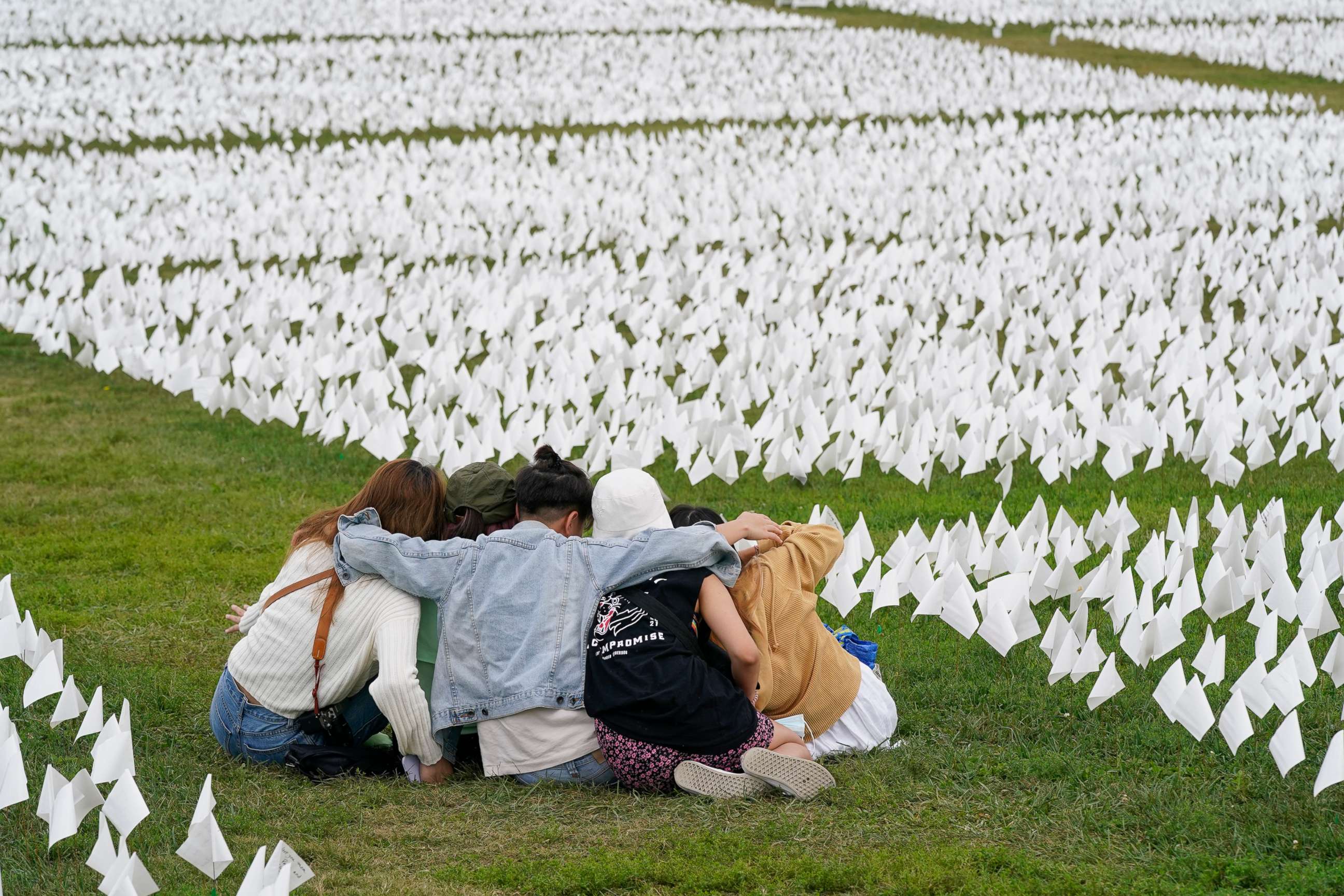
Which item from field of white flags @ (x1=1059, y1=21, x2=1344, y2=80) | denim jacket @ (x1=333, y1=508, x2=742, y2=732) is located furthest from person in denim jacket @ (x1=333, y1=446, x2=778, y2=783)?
field of white flags @ (x1=1059, y1=21, x2=1344, y2=80)

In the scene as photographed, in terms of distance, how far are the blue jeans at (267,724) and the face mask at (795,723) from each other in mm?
1177

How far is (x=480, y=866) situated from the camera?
12.1 feet

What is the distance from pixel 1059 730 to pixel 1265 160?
13552 mm

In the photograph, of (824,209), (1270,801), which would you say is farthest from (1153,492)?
(824,209)

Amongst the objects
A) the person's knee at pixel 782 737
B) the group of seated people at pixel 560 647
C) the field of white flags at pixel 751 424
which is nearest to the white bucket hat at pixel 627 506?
the group of seated people at pixel 560 647

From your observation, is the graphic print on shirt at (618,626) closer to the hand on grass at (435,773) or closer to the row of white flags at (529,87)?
the hand on grass at (435,773)

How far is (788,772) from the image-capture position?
155 inches

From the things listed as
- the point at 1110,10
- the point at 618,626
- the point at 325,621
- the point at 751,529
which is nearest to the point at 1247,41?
the point at 1110,10

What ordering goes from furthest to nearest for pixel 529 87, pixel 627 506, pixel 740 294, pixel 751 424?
pixel 529 87 < pixel 740 294 < pixel 751 424 < pixel 627 506

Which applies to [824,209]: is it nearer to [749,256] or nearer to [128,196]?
[749,256]

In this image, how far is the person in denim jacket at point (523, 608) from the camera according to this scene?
13.1 feet

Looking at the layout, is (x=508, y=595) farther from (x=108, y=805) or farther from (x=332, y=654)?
(x=108, y=805)

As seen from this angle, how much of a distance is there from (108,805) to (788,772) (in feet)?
5.71

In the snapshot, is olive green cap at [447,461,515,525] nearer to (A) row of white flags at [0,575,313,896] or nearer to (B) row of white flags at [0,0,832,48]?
(A) row of white flags at [0,575,313,896]
